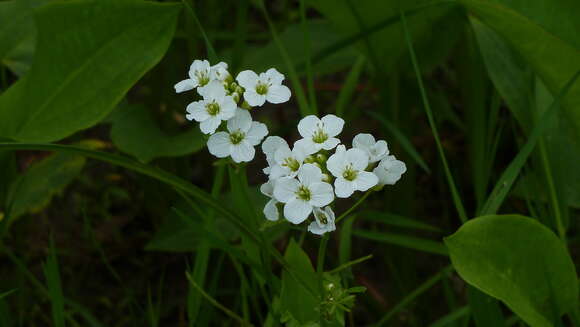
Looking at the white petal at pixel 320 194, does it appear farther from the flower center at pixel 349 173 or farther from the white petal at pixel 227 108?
the white petal at pixel 227 108

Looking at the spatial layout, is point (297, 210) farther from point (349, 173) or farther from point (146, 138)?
point (146, 138)


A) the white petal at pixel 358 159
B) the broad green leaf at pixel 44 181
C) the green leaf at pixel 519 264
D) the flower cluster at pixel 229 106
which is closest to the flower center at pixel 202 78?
the flower cluster at pixel 229 106

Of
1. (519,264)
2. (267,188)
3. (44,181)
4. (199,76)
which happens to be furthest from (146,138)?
(519,264)

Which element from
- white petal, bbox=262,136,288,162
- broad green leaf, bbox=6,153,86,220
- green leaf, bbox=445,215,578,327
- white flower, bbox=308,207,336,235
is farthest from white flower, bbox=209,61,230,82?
broad green leaf, bbox=6,153,86,220

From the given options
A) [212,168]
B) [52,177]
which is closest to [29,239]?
[52,177]

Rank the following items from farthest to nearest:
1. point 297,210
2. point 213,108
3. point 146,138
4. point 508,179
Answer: point 146,138 → point 508,179 → point 213,108 → point 297,210

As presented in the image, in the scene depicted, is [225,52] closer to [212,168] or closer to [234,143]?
[212,168]

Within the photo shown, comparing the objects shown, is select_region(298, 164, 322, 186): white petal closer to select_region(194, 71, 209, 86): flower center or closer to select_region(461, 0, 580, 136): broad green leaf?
select_region(194, 71, 209, 86): flower center
